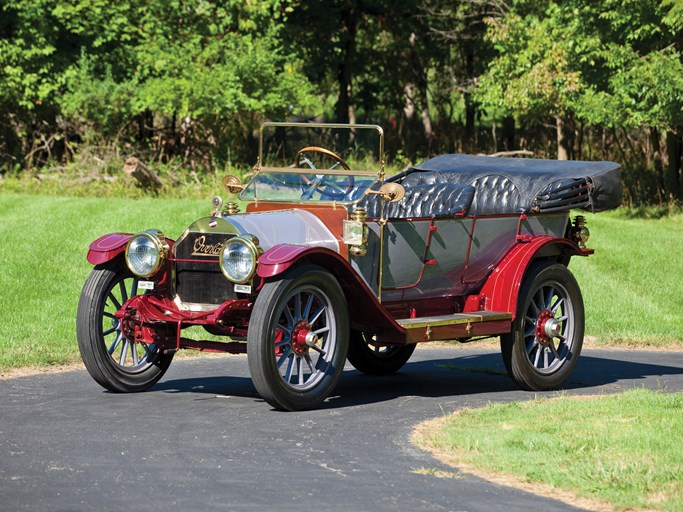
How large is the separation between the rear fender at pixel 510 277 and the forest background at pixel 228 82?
12628 millimetres

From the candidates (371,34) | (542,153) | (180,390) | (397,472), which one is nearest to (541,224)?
(180,390)

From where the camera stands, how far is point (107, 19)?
2606 cm

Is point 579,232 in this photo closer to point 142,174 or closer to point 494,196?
point 494,196

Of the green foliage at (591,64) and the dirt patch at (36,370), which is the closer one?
the dirt patch at (36,370)

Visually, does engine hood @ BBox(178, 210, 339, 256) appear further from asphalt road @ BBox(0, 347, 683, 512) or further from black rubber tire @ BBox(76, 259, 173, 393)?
asphalt road @ BBox(0, 347, 683, 512)

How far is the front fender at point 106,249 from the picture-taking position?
900 centimetres

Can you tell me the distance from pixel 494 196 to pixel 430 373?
165 centimetres

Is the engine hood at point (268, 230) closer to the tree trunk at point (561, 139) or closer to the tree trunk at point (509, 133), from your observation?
the tree trunk at point (561, 139)

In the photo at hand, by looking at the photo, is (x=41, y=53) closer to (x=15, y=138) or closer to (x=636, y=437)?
(x=15, y=138)

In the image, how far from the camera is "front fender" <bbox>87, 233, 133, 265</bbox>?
900 cm

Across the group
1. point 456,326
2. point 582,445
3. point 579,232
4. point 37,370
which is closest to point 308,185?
point 456,326

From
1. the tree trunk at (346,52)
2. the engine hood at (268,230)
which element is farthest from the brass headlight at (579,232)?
the tree trunk at (346,52)

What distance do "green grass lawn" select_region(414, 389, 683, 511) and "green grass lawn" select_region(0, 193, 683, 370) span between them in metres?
4.45

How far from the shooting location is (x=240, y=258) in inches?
328
